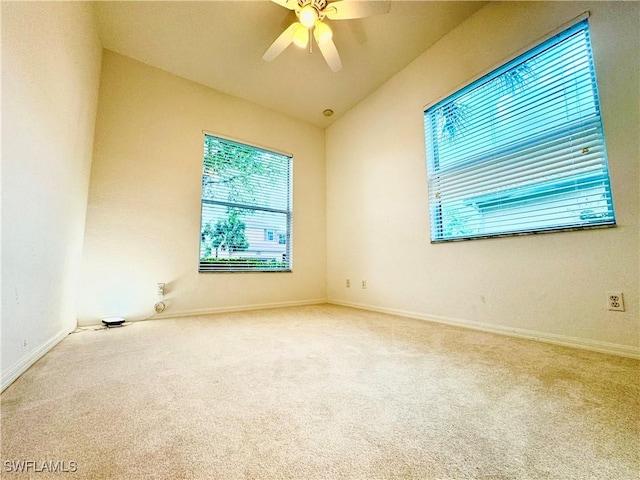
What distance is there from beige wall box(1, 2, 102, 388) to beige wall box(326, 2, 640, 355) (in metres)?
2.82

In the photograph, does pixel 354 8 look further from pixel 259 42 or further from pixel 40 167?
pixel 40 167

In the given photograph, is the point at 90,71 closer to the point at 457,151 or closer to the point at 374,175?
the point at 374,175

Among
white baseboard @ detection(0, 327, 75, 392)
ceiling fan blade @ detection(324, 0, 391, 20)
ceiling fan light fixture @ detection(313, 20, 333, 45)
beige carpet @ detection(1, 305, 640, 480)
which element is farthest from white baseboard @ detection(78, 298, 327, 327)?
ceiling fan blade @ detection(324, 0, 391, 20)

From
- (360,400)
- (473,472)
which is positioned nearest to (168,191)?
(360,400)

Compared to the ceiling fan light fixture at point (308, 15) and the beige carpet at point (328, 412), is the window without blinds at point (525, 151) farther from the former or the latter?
the ceiling fan light fixture at point (308, 15)

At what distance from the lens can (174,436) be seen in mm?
814

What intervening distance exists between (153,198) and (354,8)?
8.40 feet

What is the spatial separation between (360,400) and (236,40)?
3237mm

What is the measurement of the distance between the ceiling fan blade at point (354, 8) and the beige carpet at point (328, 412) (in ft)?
7.88

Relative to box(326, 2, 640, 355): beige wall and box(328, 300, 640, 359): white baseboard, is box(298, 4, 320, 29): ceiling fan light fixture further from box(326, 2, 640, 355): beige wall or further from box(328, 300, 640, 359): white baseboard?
box(328, 300, 640, 359): white baseboard

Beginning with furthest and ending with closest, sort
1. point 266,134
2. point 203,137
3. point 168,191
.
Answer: point 266,134 < point 203,137 < point 168,191

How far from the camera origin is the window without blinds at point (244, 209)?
3.13 metres

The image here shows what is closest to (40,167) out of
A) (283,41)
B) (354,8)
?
(283,41)

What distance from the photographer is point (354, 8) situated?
1.94 m
